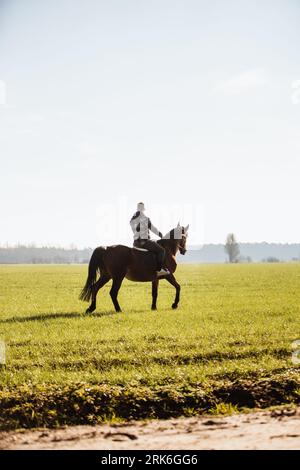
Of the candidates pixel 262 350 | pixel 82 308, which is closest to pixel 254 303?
pixel 82 308

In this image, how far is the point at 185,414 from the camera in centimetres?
791

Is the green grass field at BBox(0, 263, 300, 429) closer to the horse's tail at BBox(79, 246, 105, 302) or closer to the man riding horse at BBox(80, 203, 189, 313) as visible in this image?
the horse's tail at BBox(79, 246, 105, 302)

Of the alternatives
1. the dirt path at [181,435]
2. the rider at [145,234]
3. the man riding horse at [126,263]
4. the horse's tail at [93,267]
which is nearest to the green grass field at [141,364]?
the dirt path at [181,435]

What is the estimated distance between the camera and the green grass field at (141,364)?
814 centimetres

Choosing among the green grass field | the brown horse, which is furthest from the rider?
the green grass field

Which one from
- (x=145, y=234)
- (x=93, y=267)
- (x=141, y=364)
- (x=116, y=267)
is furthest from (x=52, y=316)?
(x=141, y=364)

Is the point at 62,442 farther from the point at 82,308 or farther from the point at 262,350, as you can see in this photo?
the point at 82,308

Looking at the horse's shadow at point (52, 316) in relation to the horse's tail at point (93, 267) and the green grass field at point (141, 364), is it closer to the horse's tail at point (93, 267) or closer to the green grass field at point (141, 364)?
the green grass field at point (141, 364)

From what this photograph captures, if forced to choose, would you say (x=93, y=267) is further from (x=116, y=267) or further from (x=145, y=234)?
(x=145, y=234)

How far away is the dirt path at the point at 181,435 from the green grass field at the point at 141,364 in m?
0.73

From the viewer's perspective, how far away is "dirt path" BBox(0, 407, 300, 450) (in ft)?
20.4

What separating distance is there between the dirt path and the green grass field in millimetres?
732

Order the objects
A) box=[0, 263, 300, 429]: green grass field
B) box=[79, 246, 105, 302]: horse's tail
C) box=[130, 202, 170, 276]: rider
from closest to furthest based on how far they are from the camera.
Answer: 1. box=[0, 263, 300, 429]: green grass field
2. box=[130, 202, 170, 276]: rider
3. box=[79, 246, 105, 302]: horse's tail

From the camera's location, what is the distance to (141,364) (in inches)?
421
